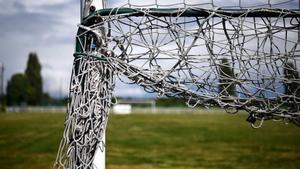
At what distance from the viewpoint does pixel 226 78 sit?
3.72m

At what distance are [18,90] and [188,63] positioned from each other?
88221 millimetres

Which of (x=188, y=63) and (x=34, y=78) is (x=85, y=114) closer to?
(x=188, y=63)

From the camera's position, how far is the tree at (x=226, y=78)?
3.74 m

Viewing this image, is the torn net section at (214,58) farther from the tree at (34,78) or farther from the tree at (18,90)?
the tree at (34,78)

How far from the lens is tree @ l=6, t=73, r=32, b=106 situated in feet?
284

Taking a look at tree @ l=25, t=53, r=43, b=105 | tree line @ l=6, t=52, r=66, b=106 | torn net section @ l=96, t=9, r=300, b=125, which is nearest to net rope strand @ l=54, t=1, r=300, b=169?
torn net section @ l=96, t=9, r=300, b=125

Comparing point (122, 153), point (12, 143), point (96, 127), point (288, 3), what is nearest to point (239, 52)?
point (288, 3)

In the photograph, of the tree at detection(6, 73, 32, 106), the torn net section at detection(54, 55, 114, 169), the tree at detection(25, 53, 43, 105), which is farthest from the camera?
the tree at detection(25, 53, 43, 105)

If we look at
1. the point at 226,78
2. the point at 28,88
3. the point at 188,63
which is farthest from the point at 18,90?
the point at 226,78

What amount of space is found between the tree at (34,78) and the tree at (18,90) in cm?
124

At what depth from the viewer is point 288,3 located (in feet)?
12.2

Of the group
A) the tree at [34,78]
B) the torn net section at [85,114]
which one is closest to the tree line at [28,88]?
the tree at [34,78]

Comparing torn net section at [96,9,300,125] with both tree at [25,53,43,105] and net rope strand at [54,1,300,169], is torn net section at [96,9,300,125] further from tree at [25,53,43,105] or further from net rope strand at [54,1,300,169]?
tree at [25,53,43,105]

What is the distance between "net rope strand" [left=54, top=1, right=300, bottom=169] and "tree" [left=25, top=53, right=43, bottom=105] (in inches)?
3443
